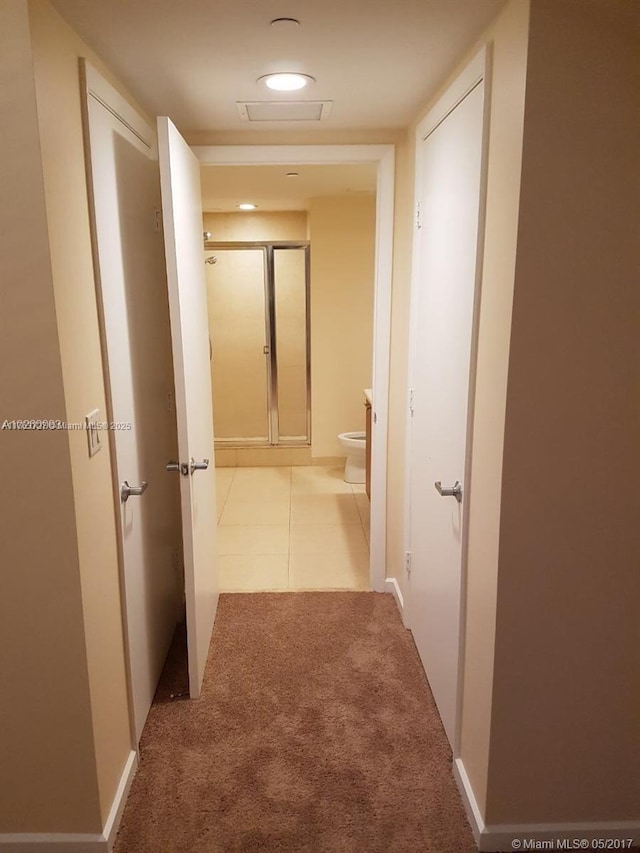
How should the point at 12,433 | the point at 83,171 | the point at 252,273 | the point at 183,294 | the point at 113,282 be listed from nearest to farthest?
the point at 12,433 → the point at 83,171 → the point at 113,282 → the point at 183,294 → the point at 252,273

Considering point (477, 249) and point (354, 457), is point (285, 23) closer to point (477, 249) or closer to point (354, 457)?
point (477, 249)

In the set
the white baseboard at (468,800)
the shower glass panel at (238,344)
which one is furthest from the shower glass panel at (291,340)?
the white baseboard at (468,800)

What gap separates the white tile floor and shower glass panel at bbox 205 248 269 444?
45 cm

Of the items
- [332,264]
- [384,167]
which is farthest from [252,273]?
[384,167]

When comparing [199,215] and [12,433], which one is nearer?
[12,433]

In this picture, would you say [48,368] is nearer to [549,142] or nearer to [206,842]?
[549,142]

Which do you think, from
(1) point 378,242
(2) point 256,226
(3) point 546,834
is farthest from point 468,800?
(2) point 256,226

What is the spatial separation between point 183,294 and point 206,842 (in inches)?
65.5

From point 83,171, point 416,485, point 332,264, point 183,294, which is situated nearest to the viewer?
point 83,171

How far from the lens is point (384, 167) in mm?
2580

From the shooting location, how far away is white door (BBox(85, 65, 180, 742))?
168 centimetres

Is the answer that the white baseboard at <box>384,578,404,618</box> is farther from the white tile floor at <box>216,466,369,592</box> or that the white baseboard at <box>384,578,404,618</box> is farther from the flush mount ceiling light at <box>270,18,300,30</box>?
the flush mount ceiling light at <box>270,18,300,30</box>

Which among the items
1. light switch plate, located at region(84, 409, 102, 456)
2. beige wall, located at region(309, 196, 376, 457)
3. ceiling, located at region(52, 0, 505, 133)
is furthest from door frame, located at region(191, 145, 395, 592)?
beige wall, located at region(309, 196, 376, 457)

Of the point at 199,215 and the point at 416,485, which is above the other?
the point at 199,215
